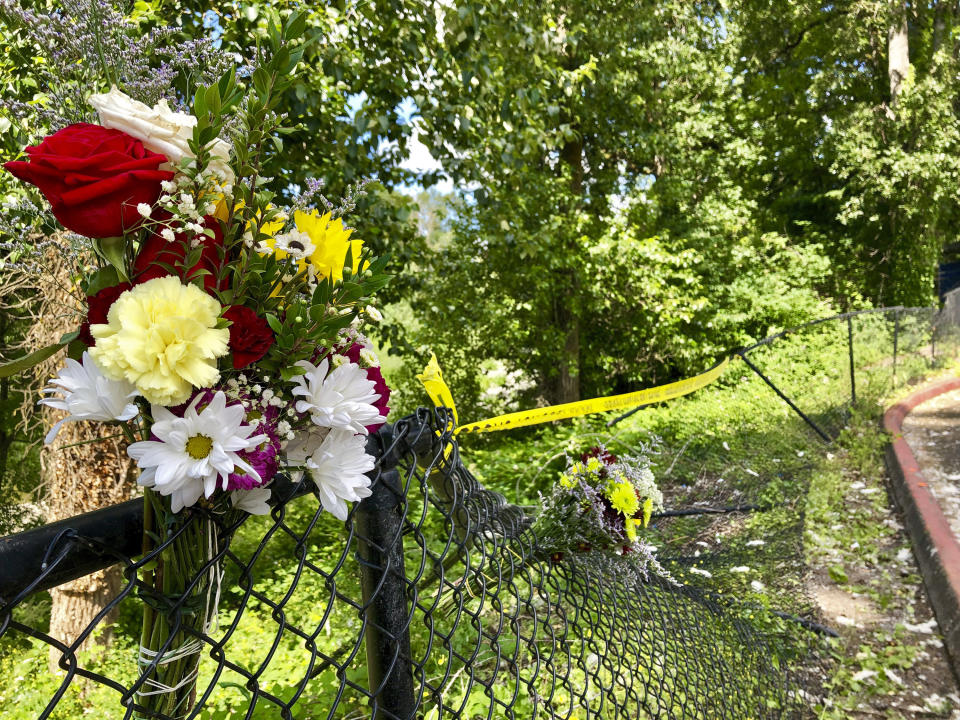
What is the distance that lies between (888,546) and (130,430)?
575 cm

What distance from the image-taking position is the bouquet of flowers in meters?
2.13

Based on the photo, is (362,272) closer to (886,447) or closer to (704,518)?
(704,518)

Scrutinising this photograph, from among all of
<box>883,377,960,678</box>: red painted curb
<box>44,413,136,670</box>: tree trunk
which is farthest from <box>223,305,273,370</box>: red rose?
<box>883,377,960,678</box>: red painted curb

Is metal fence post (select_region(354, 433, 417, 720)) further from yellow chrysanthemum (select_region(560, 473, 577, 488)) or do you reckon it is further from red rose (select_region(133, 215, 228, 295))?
yellow chrysanthemum (select_region(560, 473, 577, 488))

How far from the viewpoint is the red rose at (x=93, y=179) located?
2.34ft

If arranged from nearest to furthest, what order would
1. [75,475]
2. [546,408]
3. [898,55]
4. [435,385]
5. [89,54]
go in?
[435,385], [89,54], [546,408], [75,475], [898,55]

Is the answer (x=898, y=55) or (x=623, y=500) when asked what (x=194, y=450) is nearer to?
(x=623, y=500)

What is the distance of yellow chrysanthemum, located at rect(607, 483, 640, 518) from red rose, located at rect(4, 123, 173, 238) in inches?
69.2

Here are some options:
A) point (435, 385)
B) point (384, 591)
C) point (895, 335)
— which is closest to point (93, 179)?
point (384, 591)

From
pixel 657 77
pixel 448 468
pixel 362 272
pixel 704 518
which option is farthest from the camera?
Result: pixel 657 77

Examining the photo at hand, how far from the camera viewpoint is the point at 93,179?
0.72m

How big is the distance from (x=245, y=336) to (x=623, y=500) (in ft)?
5.47

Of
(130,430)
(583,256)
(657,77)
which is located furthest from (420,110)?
(657,77)

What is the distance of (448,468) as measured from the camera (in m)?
1.35
